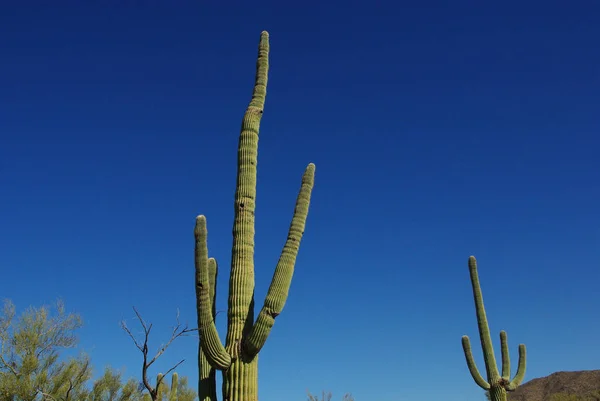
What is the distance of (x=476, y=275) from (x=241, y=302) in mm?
10480

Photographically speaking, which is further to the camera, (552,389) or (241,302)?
(552,389)

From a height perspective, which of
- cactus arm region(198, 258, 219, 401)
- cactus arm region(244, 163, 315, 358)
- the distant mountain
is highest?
the distant mountain

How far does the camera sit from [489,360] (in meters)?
14.4

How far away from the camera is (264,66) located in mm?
8555

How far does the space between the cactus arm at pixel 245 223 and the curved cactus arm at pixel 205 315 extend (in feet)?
0.84

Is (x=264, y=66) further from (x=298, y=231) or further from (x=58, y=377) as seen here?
(x=58, y=377)

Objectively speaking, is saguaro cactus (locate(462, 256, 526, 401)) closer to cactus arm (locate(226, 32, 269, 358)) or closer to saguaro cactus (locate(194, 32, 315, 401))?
saguaro cactus (locate(194, 32, 315, 401))

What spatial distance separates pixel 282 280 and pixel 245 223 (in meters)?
1.05

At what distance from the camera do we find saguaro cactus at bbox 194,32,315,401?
249 inches

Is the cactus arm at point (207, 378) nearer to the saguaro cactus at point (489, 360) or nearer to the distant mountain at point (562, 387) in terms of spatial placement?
the saguaro cactus at point (489, 360)

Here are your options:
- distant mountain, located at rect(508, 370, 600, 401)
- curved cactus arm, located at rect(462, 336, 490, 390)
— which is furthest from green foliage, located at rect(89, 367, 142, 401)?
distant mountain, located at rect(508, 370, 600, 401)

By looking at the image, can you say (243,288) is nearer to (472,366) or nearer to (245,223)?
(245,223)

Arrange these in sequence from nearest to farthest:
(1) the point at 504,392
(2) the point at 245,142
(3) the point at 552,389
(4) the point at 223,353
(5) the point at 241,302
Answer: (4) the point at 223,353 < (5) the point at 241,302 < (2) the point at 245,142 < (1) the point at 504,392 < (3) the point at 552,389

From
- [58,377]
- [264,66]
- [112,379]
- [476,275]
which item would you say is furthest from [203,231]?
[112,379]
